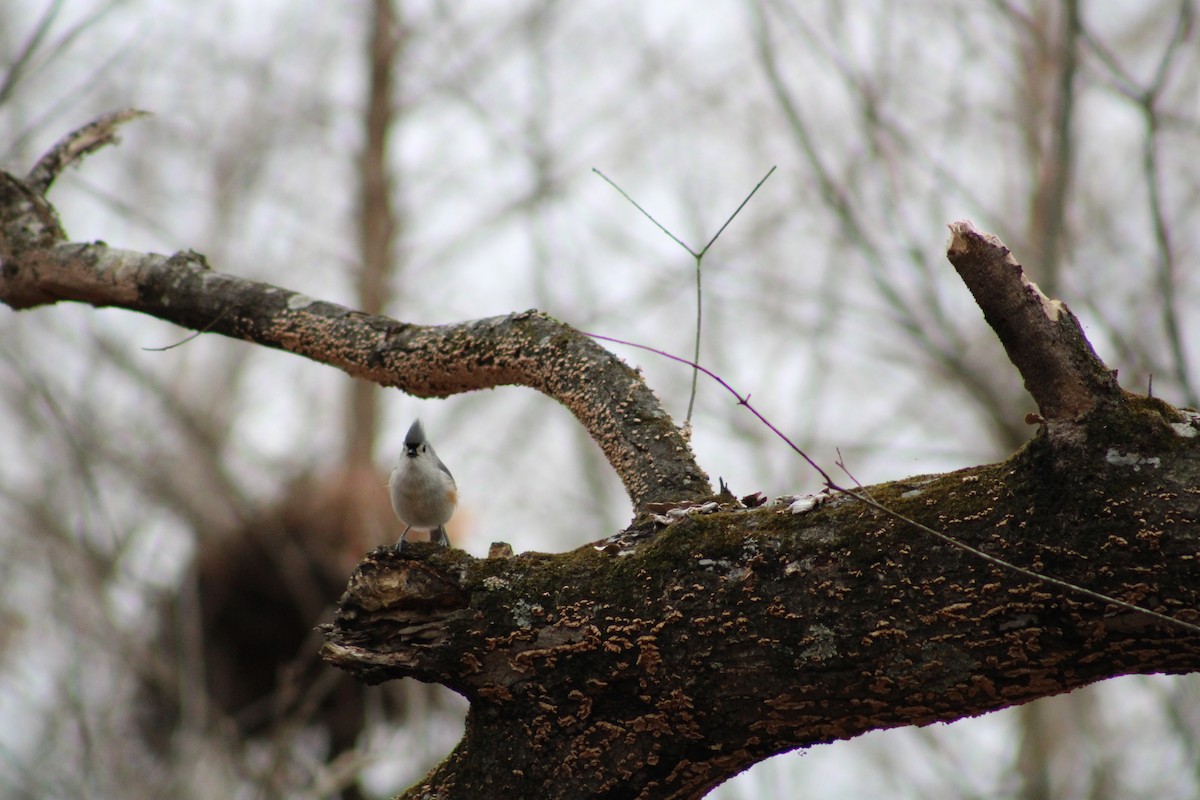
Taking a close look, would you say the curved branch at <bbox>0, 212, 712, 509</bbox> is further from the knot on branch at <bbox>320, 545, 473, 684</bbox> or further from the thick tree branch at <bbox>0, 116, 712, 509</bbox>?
the knot on branch at <bbox>320, 545, 473, 684</bbox>

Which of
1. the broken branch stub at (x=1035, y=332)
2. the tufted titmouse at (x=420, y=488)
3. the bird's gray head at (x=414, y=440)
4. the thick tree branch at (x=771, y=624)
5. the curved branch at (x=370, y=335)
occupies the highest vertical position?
the bird's gray head at (x=414, y=440)

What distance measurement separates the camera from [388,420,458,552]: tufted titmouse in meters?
3.50

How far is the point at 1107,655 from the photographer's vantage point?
1.48 metres

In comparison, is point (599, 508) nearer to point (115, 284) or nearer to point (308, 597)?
point (308, 597)

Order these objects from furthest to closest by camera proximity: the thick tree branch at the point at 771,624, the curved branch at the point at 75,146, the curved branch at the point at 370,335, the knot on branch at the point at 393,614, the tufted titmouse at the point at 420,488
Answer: the tufted titmouse at the point at 420,488 → the curved branch at the point at 75,146 → the curved branch at the point at 370,335 → the knot on branch at the point at 393,614 → the thick tree branch at the point at 771,624

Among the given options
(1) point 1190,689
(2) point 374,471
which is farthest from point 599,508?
(1) point 1190,689

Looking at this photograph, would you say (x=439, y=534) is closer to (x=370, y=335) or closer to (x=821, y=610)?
(x=370, y=335)

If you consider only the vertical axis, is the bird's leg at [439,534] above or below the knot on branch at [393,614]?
above

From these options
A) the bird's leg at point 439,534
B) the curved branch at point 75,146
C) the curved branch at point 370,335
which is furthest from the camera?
the bird's leg at point 439,534

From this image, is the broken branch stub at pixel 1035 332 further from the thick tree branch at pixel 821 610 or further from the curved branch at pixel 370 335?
the curved branch at pixel 370 335

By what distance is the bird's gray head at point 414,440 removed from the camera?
3.58 metres

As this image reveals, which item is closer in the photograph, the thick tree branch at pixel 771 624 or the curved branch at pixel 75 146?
the thick tree branch at pixel 771 624

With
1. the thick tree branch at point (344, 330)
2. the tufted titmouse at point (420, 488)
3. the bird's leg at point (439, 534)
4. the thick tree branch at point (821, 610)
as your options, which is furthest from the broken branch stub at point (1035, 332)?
the bird's leg at point (439, 534)

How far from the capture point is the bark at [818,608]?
149 centimetres
